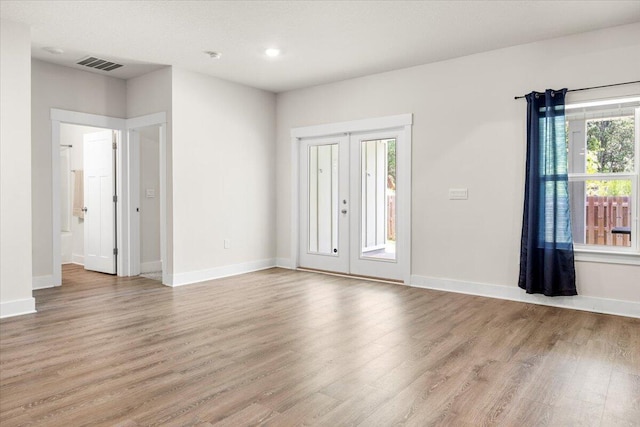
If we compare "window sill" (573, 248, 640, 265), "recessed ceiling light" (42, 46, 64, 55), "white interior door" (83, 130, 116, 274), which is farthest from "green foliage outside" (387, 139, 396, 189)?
"recessed ceiling light" (42, 46, 64, 55)

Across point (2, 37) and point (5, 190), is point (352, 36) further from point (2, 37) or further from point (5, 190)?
point (5, 190)

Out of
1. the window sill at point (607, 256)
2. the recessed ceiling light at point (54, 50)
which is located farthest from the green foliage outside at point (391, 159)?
the recessed ceiling light at point (54, 50)

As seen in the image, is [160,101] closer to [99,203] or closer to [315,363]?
[99,203]

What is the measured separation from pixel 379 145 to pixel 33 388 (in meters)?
4.66

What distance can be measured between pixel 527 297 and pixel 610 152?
1.68 meters

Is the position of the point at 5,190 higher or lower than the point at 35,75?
lower

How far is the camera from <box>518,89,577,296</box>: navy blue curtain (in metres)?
4.39

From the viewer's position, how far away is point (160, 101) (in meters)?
5.71

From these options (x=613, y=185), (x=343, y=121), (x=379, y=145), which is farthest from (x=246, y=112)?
(x=613, y=185)

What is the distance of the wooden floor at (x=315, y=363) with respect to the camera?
2285 mm

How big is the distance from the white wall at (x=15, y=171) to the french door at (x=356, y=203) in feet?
12.0

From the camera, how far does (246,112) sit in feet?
21.4

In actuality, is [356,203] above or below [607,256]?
above

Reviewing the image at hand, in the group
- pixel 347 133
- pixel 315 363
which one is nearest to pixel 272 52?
pixel 347 133
